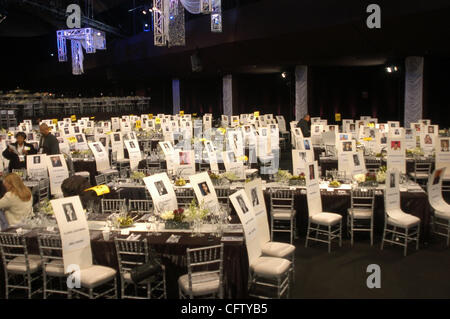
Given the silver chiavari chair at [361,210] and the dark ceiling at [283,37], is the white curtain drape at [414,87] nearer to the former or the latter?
the dark ceiling at [283,37]

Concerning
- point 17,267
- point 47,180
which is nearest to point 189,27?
point 47,180

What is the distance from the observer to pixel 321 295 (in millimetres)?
5180

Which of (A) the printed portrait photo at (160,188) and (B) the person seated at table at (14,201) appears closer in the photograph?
(B) the person seated at table at (14,201)

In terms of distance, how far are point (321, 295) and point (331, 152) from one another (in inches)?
260

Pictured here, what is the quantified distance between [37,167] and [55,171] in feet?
1.55

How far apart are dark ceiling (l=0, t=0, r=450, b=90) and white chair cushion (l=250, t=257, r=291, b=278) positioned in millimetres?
7458

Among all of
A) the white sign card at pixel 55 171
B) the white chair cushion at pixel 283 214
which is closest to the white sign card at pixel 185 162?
the white sign card at pixel 55 171

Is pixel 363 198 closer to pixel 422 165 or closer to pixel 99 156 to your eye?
pixel 422 165

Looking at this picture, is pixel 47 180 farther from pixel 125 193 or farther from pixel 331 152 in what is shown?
pixel 331 152

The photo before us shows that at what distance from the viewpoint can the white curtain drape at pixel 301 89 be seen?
1908cm

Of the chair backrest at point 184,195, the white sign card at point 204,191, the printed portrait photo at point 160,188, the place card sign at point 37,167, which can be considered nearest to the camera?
the white sign card at point 204,191

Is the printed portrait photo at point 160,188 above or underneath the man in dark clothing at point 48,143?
underneath

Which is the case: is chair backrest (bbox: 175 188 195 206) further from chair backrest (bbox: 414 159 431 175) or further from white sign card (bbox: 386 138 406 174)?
chair backrest (bbox: 414 159 431 175)
